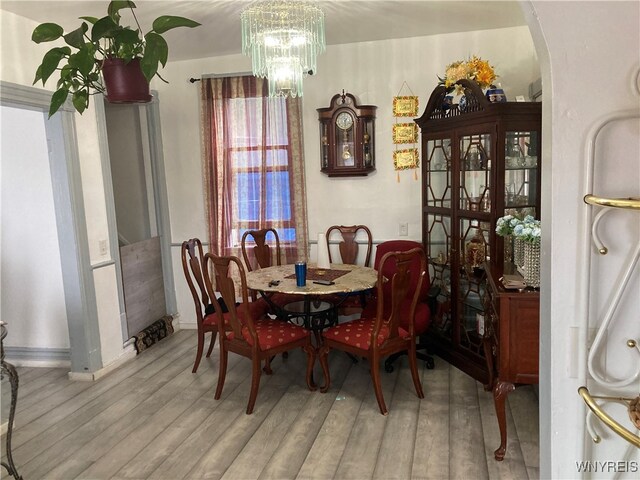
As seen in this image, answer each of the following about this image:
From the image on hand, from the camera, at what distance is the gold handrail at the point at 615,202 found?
3.20 feet

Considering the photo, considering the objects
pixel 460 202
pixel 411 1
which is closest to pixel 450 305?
pixel 460 202

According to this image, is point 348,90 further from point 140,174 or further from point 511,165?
point 140,174

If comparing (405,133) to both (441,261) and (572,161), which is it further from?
(572,161)

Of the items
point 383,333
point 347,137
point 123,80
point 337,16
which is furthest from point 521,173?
point 123,80

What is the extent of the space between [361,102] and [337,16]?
86 centimetres

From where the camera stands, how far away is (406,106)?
13.0 feet

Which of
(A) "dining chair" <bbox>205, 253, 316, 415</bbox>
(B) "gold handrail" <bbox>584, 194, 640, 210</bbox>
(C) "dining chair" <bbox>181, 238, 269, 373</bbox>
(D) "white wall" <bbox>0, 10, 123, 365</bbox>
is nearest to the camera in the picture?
(B) "gold handrail" <bbox>584, 194, 640, 210</bbox>

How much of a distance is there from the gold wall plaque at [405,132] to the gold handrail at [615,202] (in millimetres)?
3006

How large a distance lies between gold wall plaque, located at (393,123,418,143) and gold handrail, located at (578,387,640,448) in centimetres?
307

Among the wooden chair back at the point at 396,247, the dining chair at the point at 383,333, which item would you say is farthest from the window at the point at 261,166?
the dining chair at the point at 383,333

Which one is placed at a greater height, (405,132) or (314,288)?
(405,132)

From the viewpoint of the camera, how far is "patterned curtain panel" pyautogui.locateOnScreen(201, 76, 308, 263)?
4.15 m

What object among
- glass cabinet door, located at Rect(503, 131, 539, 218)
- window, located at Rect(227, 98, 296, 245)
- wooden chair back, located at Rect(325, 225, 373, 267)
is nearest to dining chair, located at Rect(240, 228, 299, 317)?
window, located at Rect(227, 98, 296, 245)

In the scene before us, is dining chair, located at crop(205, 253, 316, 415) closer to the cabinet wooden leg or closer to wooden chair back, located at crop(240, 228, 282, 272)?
wooden chair back, located at crop(240, 228, 282, 272)
